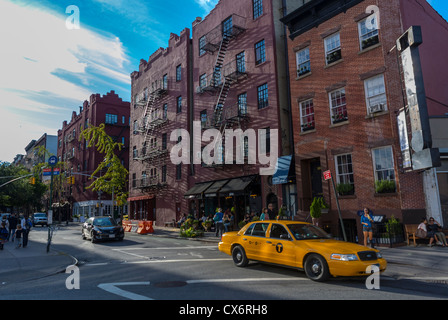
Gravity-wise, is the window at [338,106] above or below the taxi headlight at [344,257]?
above

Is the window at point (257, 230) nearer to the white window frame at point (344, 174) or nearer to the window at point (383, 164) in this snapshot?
the window at point (383, 164)

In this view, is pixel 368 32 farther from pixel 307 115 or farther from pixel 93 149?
pixel 93 149

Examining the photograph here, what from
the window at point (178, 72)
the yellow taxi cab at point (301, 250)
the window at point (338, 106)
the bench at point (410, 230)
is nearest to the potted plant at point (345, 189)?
the bench at point (410, 230)

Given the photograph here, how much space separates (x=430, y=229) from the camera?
13.5 m

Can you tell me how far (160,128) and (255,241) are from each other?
27259 mm

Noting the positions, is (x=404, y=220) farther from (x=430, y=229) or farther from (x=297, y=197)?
(x=297, y=197)

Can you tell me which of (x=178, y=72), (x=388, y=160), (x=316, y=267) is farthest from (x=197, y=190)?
(x=316, y=267)

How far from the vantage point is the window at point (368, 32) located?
54.5 ft

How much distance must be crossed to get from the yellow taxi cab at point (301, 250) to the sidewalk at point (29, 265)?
5844 mm

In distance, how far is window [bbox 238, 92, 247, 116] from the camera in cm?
A: 2418

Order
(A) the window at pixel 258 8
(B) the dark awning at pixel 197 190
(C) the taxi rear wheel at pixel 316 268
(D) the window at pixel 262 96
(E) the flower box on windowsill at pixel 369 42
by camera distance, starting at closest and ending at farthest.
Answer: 1. (C) the taxi rear wheel at pixel 316 268
2. (E) the flower box on windowsill at pixel 369 42
3. (D) the window at pixel 262 96
4. (A) the window at pixel 258 8
5. (B) the dark awning at pixel 197 190

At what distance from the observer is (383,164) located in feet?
52.0

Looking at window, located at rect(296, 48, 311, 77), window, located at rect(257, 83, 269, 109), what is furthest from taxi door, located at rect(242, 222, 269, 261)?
window, located at rect(257, 83, 269, 109)
